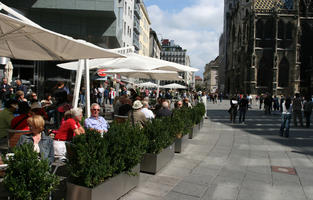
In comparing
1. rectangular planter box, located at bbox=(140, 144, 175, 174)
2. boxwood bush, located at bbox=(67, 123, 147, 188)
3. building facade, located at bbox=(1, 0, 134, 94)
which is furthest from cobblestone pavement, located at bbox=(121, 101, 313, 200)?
building facade, located at bbox=(1, 0, 134, 94)

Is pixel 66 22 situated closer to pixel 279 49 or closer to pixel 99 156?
pixel 99 156

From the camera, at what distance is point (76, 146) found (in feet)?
12.0

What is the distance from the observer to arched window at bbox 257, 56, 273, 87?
178 ft

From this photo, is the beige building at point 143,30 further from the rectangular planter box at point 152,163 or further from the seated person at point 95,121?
the rectangular planter box at point 152,163

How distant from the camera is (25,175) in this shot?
312 cm

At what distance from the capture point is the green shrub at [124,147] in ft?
13.6

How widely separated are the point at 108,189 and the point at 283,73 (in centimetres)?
5633

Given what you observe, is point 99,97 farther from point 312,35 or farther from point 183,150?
point 312,35

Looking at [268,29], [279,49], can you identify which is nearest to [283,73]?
[279,49]

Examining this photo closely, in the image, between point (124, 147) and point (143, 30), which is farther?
point (143, 30)

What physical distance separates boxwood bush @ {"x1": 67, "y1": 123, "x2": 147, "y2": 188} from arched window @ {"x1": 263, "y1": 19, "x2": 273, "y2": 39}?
2206 inches

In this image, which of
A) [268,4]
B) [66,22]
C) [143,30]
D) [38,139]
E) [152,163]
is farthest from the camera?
[143,30]

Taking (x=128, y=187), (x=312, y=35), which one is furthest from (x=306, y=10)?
(x=128, y=187)

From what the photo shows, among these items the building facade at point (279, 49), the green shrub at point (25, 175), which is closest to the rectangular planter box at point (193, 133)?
the green shrub at point (25, 175)
